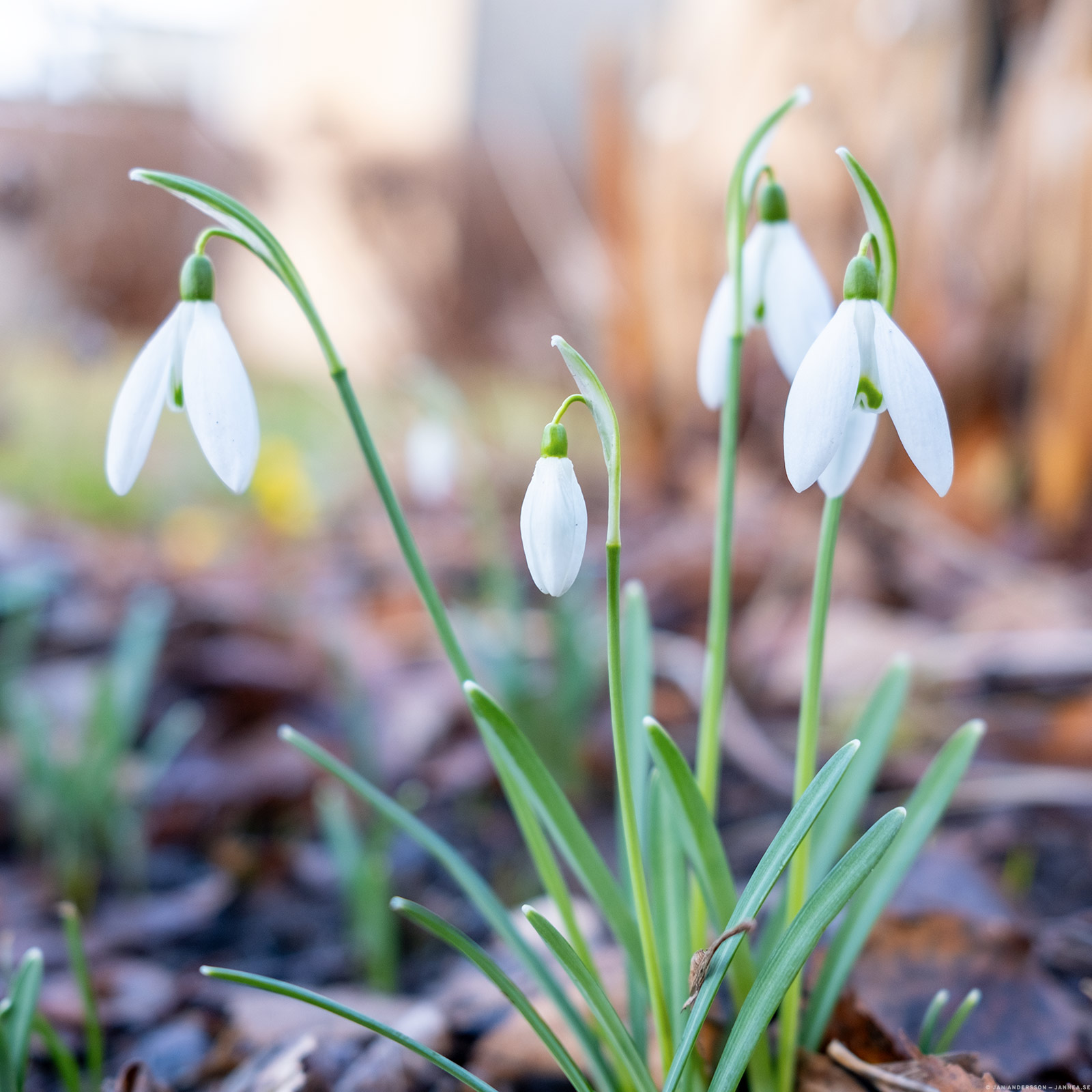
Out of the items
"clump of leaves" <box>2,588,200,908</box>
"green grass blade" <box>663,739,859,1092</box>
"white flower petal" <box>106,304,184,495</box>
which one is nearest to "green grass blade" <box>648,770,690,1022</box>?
"green grass blade" <box>663,739,859,1092</box>

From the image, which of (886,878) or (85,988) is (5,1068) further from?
(886,878)

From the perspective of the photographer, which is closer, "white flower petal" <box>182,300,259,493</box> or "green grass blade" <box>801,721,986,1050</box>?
"white flower petal" <box>182,300,259,493</box>

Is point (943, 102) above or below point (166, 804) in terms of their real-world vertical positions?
above

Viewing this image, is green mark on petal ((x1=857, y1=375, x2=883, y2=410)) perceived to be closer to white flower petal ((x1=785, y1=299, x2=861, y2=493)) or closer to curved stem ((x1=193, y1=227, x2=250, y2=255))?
white flower petal ((x1=785, y1=299, x2=861, y2=493))

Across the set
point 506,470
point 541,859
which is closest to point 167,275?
point 506,470

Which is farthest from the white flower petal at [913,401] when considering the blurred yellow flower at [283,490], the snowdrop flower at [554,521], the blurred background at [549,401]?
the blurred yellow flower at [283,490]

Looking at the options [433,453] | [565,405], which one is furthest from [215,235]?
[433,453]

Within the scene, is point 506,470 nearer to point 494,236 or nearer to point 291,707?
point 291,707
